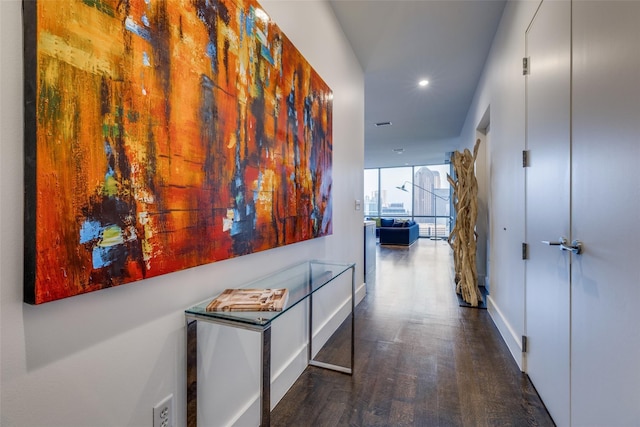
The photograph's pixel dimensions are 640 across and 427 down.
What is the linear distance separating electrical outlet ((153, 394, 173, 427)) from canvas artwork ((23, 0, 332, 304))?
1.50 ft

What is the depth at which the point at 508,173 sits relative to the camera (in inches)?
94.7

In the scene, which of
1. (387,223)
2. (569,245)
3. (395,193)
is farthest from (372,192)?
(569,245)

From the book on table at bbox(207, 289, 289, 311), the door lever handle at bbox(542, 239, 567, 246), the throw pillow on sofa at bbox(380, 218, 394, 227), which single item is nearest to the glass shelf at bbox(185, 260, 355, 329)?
the book on table at bbox(207, 289, 289, 311)

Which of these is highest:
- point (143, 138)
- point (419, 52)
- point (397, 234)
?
point (419, 52)

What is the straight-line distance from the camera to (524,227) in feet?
6.59

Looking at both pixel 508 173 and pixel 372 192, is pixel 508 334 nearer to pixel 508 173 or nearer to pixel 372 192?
pixel 508 173

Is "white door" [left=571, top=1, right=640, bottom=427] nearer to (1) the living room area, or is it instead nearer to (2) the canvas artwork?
(2) the canvas artwork

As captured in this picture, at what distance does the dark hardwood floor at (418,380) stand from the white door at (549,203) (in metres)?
0.21

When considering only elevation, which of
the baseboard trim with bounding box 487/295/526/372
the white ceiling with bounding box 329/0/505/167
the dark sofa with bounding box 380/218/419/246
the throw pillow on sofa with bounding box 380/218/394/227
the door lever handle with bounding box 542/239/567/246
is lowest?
the baseboard trim with bounding box 487/295/526/372

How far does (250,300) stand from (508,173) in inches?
92.9

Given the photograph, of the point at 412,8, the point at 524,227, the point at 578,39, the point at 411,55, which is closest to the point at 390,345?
the point at 524,227

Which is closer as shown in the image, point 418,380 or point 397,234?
point 418,380

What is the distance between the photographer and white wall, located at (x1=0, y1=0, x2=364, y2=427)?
1.97 feet

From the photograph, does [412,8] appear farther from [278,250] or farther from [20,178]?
[20,178]
